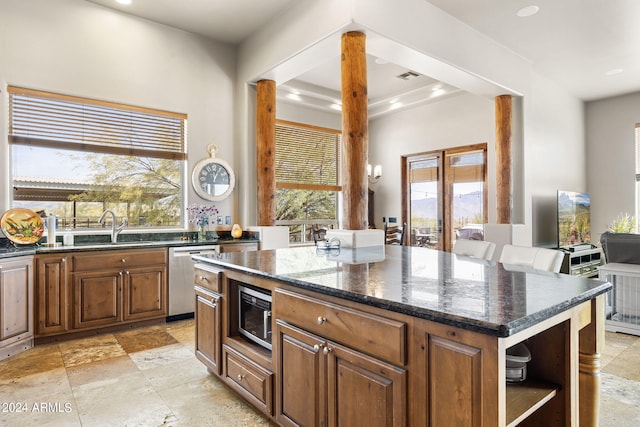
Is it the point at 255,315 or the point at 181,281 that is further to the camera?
the point at 181,281

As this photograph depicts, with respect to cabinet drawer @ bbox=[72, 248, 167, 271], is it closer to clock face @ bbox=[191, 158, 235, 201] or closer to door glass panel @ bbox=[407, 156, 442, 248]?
clock face @ bbox=[191, 158, 235, 201]

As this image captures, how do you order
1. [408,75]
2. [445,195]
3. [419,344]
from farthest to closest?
[445,195]
[408,75]
[419,344]

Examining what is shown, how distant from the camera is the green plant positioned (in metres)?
5.92

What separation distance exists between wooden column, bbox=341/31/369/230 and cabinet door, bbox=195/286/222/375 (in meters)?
1.45

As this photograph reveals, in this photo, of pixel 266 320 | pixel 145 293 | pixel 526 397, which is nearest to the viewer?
pixel 526 397

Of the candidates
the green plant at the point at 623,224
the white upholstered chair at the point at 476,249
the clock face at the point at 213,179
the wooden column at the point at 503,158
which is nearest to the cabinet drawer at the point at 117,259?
the clock face at the point at 213,179

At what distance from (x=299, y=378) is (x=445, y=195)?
17.6ft

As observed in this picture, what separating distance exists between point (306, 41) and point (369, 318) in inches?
121

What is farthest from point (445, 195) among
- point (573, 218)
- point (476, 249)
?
point (476, 249)

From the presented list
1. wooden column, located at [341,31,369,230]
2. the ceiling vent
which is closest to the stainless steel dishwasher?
wooden column, located at [341,31,369,230]

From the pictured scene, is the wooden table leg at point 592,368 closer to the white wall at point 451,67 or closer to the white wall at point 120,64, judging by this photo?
the white wall at point 451,67

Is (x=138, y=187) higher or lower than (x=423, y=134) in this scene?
lower

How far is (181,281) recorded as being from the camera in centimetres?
394

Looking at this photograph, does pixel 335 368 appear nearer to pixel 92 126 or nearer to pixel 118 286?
pixel 118 286
